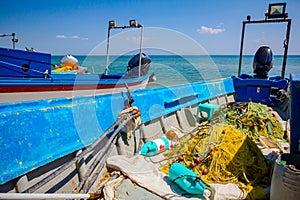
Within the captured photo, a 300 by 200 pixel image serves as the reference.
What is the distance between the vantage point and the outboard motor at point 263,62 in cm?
827

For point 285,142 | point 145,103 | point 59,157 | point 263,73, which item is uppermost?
point 263,73

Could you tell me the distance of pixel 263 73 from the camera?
27.1 ft

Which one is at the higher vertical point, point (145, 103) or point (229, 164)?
point (145, 103)

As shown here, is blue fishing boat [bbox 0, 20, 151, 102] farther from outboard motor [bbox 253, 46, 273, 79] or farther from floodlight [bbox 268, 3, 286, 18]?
floodlight [bbox 268, 3, 286, 18]

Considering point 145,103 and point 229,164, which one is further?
point 145,103

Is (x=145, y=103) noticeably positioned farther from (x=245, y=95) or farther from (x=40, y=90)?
(x=245, y=95)

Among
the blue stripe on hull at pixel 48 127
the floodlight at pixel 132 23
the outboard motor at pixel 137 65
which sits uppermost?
the floodlight at pixel 132 23

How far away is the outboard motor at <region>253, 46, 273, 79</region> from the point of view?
27.1 feet

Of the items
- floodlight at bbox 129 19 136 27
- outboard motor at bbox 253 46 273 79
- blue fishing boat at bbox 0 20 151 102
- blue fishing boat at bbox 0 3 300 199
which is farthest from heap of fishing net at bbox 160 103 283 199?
outboard motor at bbox 253 46 273 79

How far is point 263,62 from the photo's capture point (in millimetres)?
8297

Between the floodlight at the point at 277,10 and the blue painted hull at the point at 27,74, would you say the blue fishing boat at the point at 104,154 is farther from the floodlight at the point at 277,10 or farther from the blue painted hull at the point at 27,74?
the floodlight at the point at 277,10

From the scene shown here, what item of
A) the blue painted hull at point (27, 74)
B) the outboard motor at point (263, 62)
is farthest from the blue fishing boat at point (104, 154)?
the outboard motor at point (263, 62)

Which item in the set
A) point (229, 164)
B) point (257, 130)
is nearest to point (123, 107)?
point (229, 164)

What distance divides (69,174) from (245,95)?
22.1 feet
